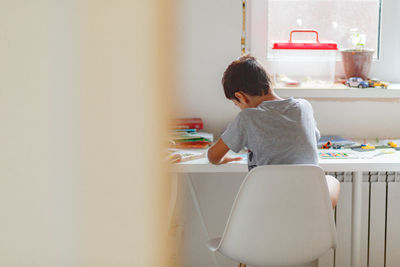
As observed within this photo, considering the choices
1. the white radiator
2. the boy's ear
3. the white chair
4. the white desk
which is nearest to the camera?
the white chair

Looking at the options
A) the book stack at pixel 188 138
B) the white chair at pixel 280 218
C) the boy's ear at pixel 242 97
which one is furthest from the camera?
the book stack at pixel 188 138

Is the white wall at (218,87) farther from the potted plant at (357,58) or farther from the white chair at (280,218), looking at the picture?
the white chair at (280,218)

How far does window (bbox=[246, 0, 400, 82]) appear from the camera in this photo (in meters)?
1.97

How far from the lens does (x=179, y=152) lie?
5.44ft

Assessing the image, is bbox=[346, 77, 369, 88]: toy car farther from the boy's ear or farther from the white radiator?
the boy's ear

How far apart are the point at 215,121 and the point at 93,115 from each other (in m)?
1.75

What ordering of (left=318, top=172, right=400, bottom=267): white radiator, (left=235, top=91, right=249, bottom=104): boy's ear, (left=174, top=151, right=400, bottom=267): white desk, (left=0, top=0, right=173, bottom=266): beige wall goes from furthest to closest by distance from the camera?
(left=318, top=172, right=400, bottom=267): white radiator → (left=174, top=151, right=400, bottom=267): white desk → (left=235, top=91, right=249, bottom=104): boy's ear → (left=0, top=0, right=173, bottom=266): beige wall

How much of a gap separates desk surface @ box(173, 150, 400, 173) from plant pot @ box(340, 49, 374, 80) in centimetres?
45

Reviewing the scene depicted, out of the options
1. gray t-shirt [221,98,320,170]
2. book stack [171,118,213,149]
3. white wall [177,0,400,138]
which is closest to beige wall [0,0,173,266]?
gray t-shirt [221,98,320,170]

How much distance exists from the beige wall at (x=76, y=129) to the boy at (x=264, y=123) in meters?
1.08

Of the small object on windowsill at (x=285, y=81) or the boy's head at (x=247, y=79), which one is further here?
the small object on windowsill at (x=285, y=81)

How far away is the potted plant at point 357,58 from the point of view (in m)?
1.89

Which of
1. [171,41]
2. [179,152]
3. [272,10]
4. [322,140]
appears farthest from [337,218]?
[171,41]

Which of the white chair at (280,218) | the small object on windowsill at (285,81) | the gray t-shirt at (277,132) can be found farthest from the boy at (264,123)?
the small object on windowsill at (285,81)
